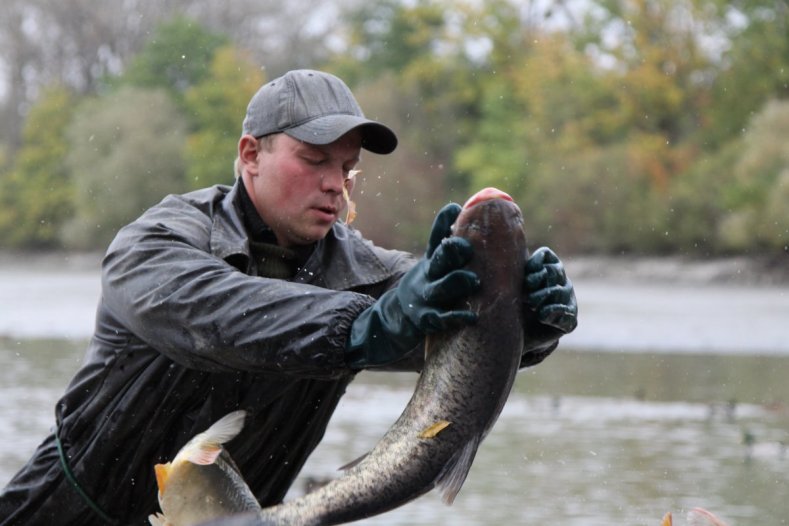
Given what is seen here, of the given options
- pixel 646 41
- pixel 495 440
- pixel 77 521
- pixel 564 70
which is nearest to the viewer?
pixel 77 521

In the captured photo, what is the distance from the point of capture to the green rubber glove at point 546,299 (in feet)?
10.7

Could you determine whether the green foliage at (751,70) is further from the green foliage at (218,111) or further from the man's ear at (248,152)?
the man's ear at (248,152)

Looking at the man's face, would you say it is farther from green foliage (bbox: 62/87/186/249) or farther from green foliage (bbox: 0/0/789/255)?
green foliage (bbox: 62/87/186/249)

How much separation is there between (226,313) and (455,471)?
2.04 ft

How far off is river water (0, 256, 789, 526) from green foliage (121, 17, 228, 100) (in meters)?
42.2

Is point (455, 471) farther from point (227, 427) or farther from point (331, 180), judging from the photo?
point (331, 180)

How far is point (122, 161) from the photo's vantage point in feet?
199

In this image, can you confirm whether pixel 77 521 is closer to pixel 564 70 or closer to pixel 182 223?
pixel 182 223

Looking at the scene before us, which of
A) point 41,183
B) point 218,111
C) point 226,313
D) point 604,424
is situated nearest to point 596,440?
point 604,424

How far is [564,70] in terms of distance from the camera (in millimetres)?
55406

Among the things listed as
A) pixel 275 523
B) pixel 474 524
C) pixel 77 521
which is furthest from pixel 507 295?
pixel 474 524

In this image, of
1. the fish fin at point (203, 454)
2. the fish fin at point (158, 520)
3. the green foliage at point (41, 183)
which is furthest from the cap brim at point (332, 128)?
the green foliage at point (41, 183)

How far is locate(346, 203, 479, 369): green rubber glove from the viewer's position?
126 inches

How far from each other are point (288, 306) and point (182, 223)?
1.95 ft
